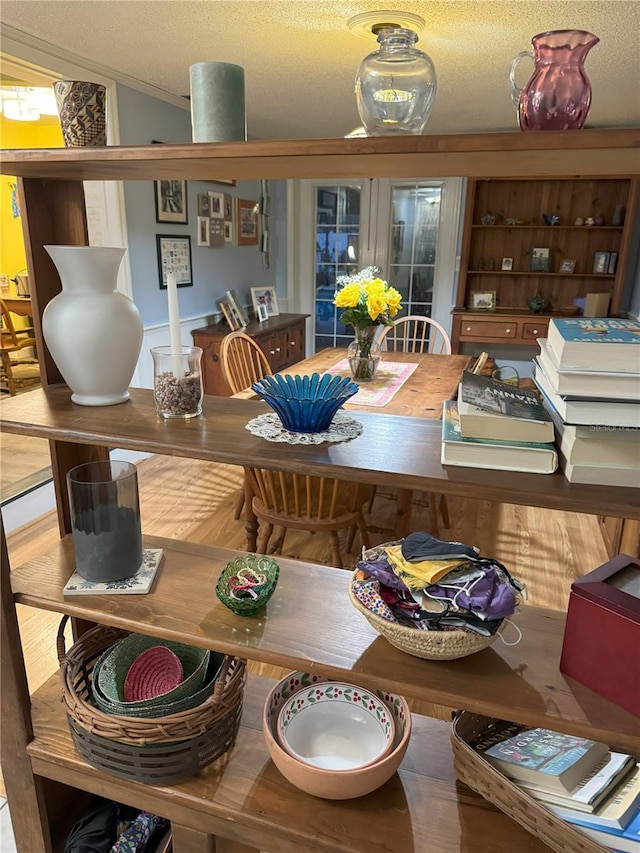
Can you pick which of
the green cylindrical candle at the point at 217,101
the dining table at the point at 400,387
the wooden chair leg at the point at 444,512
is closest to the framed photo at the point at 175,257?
the dining table at the point at 400,387

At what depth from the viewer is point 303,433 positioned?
1038 millimetres

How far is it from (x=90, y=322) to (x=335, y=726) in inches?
37.0

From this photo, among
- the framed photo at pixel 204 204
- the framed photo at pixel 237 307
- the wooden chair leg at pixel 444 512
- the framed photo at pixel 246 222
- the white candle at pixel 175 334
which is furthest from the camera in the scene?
the framed photo at pixel 246 222

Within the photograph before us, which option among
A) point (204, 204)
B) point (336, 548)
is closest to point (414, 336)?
point (204, 204)

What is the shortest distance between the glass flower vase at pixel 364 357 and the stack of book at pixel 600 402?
203cm

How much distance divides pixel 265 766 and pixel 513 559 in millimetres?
1876

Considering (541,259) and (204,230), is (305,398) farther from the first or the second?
(541,259)

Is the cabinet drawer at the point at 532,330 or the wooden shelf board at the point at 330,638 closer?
the wooden shelf board at the point at 330,638

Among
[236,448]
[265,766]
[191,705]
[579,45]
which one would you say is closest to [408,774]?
[265,766]

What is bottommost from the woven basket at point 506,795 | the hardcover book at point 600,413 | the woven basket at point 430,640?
the woven basket at point 506,795

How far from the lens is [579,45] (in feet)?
2.52

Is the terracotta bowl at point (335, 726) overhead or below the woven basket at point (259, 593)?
below

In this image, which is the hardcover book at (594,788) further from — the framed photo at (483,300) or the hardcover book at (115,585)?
the framed photo at (483,300)

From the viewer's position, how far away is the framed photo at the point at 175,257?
3.92m
